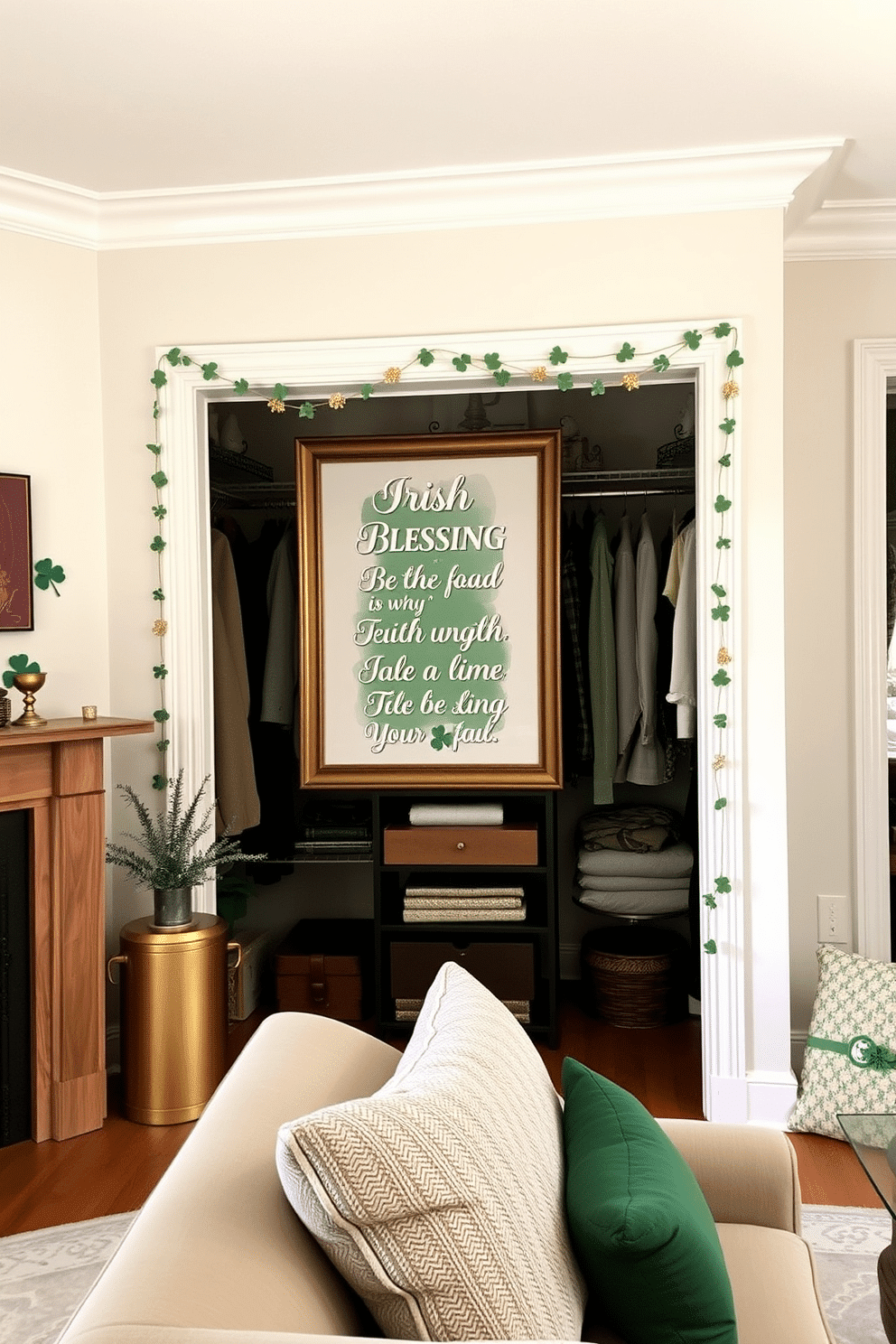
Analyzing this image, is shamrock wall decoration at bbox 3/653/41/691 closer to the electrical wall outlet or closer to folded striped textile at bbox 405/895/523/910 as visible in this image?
folded striped textile at bbox 405/895/523/910

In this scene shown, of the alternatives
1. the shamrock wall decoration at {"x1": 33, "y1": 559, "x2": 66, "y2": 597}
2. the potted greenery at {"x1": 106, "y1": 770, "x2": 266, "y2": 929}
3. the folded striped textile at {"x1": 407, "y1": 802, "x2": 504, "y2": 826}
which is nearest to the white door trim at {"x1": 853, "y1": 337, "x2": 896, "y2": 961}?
the folded striped textile at {"x1": 407, "y1": 802, "x2": 504, "y2": 826}

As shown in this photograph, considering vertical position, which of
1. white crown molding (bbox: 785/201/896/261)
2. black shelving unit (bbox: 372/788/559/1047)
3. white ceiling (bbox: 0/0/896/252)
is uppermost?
white ceiling (bbox: 0/0/896/252)

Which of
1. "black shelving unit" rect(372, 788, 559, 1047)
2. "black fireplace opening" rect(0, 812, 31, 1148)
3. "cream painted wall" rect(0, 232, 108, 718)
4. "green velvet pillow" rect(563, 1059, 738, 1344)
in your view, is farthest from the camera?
"black shelving unit" rect(372, 788, 559, 1047)

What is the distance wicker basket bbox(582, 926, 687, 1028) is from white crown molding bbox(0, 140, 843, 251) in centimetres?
253

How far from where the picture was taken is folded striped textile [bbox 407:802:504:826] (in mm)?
3734

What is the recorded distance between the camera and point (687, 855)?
4004 mm

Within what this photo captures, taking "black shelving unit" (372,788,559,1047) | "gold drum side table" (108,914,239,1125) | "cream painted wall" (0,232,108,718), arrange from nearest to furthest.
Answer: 1. "gold drum side table" (108,914,239,1125)
2. "cream painted wall" (0,232,108,718)
3. "black shelving unit" (372,788,559,1047)

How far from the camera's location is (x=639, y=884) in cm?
404

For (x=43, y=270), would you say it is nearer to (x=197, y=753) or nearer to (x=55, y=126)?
(x=55, y=126)

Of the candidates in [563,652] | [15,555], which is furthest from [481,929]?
[15,555]

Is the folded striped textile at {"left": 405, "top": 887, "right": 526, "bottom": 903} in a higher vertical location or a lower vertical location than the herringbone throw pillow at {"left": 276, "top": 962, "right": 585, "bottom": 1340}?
lower

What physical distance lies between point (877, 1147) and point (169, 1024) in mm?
1970

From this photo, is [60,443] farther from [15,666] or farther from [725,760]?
[725,760]

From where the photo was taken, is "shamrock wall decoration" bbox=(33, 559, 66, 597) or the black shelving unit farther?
the black shelving unit
